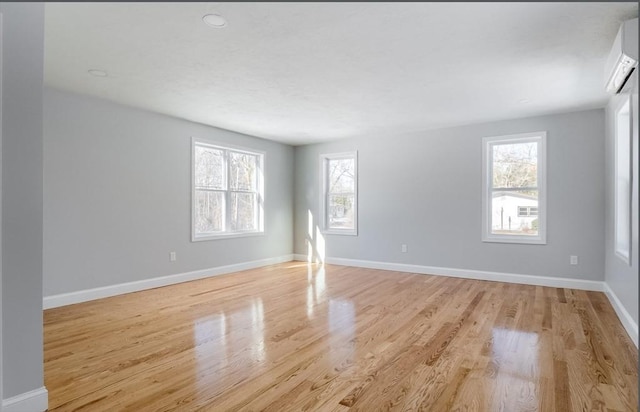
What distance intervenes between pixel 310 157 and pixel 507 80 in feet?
13.4

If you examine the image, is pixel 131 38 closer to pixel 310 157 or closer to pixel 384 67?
pixel 384 67

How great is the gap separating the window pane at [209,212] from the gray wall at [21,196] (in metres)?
3.62

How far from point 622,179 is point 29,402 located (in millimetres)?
4994

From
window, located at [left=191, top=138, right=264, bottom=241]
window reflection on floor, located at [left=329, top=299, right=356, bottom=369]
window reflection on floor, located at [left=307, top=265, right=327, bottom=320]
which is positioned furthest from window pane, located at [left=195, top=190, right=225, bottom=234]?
window reflection on floor, located at [left=329, top=299, right=356, bottom=369]

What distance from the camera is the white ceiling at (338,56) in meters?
2.33

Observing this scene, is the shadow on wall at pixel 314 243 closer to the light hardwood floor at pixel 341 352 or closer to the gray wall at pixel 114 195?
the gray wall at pixel 114 195

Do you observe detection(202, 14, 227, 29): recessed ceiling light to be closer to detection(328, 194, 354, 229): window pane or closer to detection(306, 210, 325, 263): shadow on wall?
detection(328, 194, 354, 229): window pane

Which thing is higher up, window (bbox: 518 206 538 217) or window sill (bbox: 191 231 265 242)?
window (bbox: 518 206 538 217)

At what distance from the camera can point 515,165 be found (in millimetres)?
5172

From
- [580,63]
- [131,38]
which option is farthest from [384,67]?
[131,38]

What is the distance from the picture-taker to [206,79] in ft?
11.5

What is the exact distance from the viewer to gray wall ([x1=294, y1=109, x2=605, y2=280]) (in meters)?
4.65

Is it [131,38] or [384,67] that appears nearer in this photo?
[131,38]

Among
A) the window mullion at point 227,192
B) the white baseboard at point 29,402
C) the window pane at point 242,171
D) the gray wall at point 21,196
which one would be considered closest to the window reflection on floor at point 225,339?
the white baseboard at point 29,402
